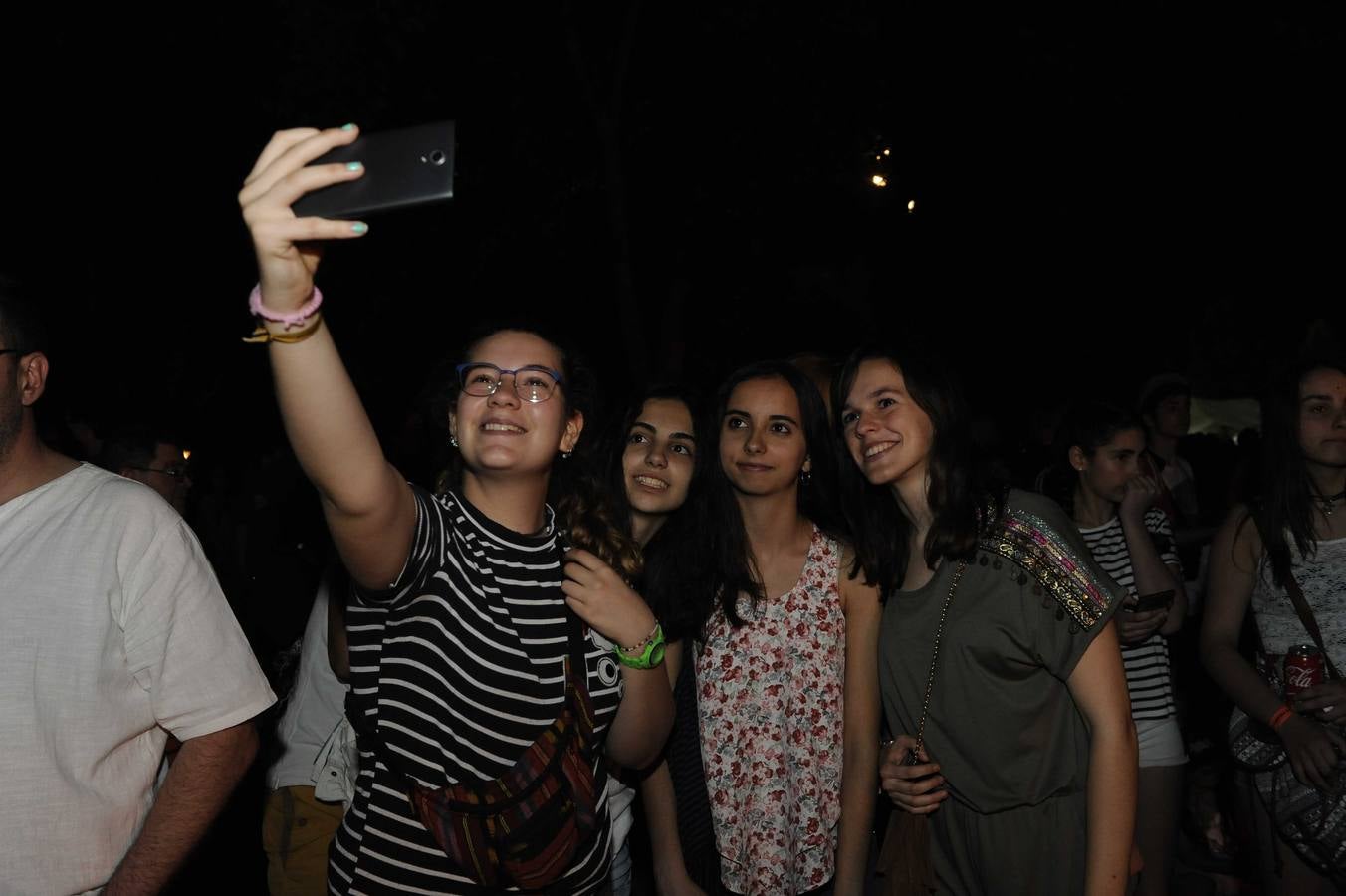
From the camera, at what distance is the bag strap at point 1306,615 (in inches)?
149

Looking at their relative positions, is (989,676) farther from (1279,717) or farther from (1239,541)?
(1239,541)

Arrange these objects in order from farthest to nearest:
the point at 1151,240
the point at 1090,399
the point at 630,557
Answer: the point at 1151,240 → the point at 1090,399 → the point at 630,557

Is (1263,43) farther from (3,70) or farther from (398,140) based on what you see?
(3,70)

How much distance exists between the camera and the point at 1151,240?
15.5 metres

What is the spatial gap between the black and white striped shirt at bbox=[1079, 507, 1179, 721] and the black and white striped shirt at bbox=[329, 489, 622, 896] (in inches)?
109

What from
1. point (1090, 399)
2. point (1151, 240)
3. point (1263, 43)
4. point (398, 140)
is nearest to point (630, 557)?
point (398, 140)

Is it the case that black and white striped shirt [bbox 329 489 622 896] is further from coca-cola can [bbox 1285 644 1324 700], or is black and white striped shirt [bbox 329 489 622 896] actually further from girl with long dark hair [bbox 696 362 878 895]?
coca-cola can [bbox 1285 644 1324 700]

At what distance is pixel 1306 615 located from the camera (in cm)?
382

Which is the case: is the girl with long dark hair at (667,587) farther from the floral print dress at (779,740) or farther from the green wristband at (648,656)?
the green wristband at (648,656)

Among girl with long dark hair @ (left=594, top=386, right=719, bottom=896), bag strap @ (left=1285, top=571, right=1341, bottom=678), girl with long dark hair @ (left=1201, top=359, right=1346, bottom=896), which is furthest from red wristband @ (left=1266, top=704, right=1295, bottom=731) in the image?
girl with long dark hair @ (left=594, top=386, right=719, bottom=896)

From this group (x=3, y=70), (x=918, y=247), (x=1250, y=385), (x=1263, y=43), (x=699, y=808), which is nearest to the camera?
A: (x=699, y=808)

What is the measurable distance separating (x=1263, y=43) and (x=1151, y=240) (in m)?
4.45

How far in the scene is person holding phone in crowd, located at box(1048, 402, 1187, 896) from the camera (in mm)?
4492

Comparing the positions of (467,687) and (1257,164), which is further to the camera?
(1257,164)
